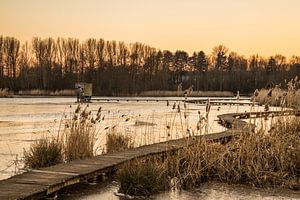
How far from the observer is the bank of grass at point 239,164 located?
7.63 m

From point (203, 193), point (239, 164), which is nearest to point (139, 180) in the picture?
point (203, 193)

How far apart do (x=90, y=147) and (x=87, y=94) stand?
3331cm

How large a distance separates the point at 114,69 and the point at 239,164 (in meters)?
72.5

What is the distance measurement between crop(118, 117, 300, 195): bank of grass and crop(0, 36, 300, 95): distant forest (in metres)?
55.7

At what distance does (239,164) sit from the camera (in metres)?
7.87

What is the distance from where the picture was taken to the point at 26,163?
861 centimetres

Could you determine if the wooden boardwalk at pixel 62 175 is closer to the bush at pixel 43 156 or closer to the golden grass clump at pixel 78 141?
the golden grass clump at pixel 78 141

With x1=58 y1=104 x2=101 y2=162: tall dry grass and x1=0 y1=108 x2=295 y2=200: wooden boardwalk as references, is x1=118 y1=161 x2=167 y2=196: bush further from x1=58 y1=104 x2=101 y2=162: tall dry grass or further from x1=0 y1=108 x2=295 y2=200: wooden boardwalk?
x1=58 y1=104 x2=101 y2=162: tall dry grass

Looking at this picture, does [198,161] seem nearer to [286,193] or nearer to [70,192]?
[286,193]

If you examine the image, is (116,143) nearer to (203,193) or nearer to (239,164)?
(239,164)

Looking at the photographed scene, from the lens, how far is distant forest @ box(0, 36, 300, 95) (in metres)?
72.5

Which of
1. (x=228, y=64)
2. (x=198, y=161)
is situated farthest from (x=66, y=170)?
(x=228, y=64)

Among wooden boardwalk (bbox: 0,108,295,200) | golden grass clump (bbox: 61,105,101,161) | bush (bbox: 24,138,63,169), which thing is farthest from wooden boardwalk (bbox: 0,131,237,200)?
bush (bbox: 24,138,63,169)

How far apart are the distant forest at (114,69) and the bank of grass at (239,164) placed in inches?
2194
